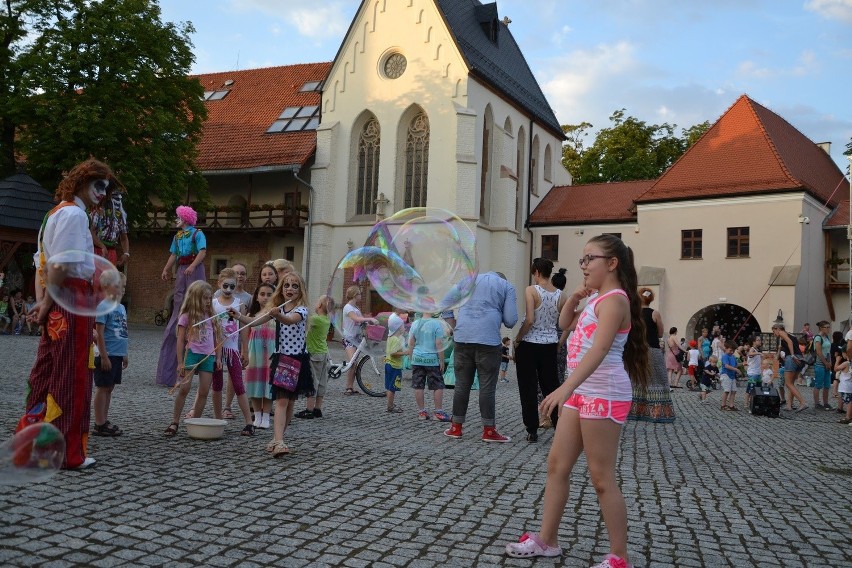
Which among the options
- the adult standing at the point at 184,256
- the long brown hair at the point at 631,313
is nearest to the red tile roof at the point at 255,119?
the adult standing at the point at 184,256

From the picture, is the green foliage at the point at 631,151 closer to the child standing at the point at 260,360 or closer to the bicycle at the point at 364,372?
the bicycle at the point at 364,372

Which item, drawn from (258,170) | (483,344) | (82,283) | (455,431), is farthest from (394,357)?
(258,170)

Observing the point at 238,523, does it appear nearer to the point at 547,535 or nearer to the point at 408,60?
the point at 547,535

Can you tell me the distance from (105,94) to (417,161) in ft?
43.3

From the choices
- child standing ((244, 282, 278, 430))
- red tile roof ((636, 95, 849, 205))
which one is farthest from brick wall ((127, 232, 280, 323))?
child standing ((244, 282, 278, 430))

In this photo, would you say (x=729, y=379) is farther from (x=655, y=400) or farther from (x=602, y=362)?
(x=602, y=362)

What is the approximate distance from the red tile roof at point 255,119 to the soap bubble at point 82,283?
30835mm

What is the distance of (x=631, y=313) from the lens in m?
3.97

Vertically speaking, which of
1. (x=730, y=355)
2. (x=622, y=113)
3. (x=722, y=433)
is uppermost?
(x=622, y=113)

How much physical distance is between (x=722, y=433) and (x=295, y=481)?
719 centimetres

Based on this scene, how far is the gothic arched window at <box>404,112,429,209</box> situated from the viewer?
33812 mm

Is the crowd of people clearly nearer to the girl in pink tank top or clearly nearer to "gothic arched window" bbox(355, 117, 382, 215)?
the girl in pink tank top

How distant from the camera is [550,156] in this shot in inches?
1609

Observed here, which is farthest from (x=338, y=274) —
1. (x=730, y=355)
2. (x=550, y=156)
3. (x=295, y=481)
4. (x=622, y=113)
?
(x=622, y=113)
